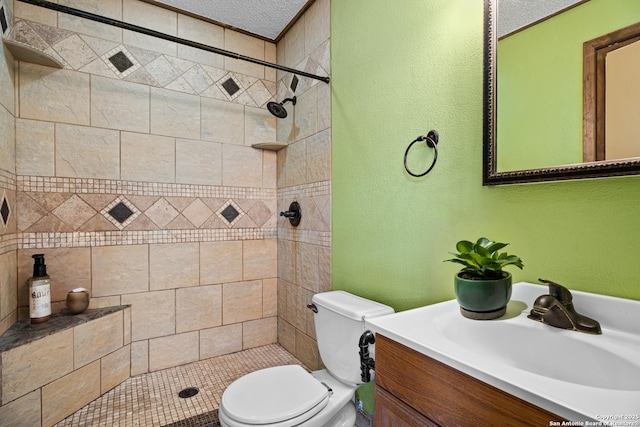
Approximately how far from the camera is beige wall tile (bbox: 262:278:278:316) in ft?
8.29

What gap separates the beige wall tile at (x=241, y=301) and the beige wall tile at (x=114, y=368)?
640 millimetres

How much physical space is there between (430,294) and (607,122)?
0.77 m

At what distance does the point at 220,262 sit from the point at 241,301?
0.35m

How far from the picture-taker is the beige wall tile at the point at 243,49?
94.4 inches

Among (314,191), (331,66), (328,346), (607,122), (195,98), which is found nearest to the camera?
(607,122)

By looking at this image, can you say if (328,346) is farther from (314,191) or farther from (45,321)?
(45,321)

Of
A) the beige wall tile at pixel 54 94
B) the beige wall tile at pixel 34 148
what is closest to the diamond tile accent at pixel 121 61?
the beige wall tile at pixel 54 94

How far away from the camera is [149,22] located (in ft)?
6.94

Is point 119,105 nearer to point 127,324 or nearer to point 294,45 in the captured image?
point 294,45

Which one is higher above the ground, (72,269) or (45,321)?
(72,269)

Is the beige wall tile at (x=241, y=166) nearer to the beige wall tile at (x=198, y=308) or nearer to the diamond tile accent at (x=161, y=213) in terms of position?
the diamond tile accent at (x=161, y=213)

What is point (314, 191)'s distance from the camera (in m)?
2.06

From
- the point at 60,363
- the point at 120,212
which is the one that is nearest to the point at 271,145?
the point at 120,212

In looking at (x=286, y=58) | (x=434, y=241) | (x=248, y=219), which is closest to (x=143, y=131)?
(x=248, y=219)
